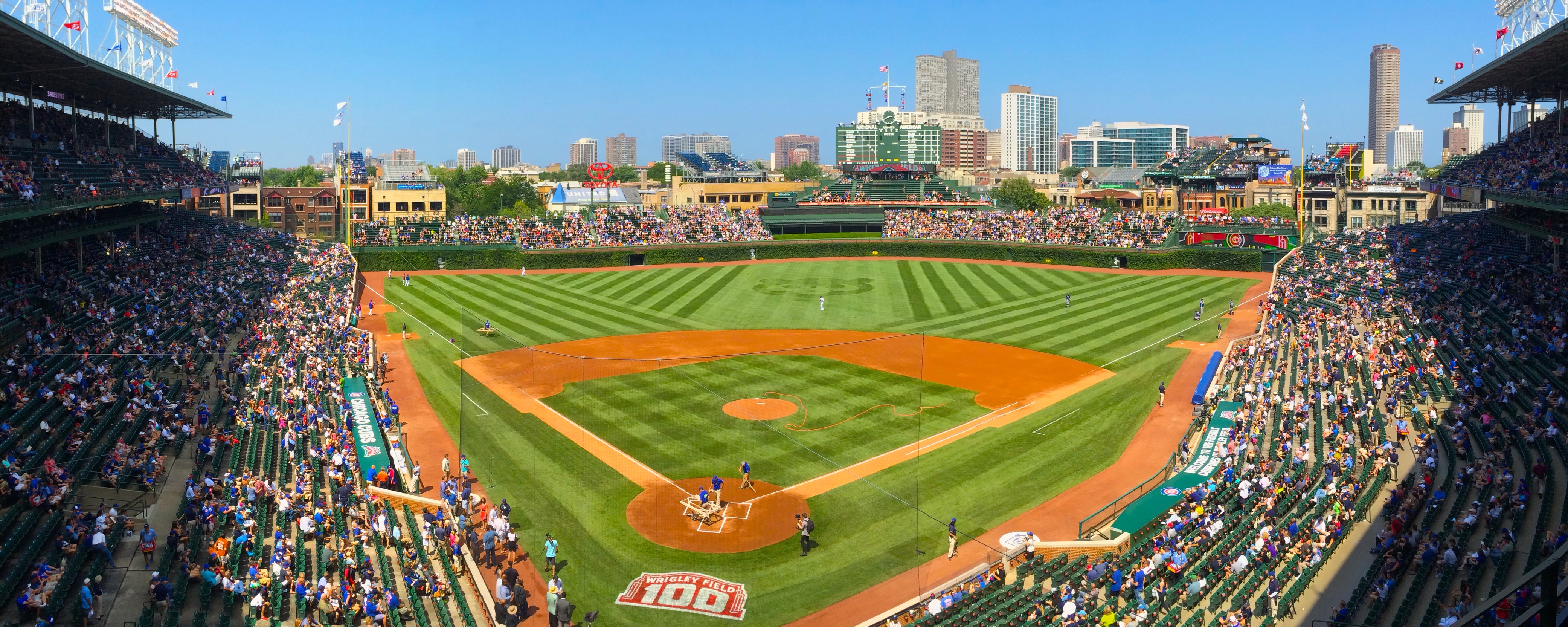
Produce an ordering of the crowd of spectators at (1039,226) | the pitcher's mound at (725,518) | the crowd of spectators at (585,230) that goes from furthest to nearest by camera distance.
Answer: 1. the crowd of spectators at (1039,226)
2. the crowd of spectators at (585,230)
3. the pitcher's mound at (725,518)

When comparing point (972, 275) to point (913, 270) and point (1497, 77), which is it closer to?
point (913, 270)

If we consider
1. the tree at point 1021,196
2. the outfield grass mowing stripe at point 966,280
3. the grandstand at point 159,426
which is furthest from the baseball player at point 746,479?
the tree at point 1021,196

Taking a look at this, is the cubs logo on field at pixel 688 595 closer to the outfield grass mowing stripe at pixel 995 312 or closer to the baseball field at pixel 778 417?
the baseball field at pixel 778 417

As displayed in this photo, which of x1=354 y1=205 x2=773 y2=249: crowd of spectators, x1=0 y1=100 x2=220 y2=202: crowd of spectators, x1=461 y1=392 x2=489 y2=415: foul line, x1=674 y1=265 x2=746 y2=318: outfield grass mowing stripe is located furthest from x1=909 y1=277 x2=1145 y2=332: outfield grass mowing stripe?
x1=0 y1=100 x2=220 y2=202: crowd of spectators

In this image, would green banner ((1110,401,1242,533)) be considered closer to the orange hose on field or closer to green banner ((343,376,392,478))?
the orange hose on field

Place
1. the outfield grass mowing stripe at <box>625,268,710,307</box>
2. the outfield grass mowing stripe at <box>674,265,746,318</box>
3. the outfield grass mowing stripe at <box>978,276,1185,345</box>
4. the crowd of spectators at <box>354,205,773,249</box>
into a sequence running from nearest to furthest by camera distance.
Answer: the outfield grass mowing stripe at <box>978,276,1185,345</box>
the outfield grass mowing stripe at <box>674,265,746,318</box>
the outfield grass mowing stripe at <box>625,268,710,307</box>
the crowd of spectators at <box>354,205,773,249</box>
